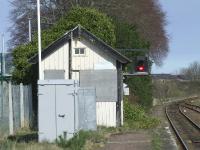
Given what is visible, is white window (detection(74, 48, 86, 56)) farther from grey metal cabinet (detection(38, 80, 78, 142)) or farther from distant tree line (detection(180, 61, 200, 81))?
distant tree line (detection(180, 61, 200, 81))

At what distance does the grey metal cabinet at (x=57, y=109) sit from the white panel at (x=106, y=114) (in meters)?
10.4

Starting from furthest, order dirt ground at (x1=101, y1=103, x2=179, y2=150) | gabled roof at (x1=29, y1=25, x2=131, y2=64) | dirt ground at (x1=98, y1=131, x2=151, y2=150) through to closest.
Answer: gabled roof at (x1=29, y1=25, x2=131, y2=64) < dirt ground at (x1=101, y1=103, x2=179, y2=150) < dirt ground at (x1=98, y1=131, x2=151, y2=150)

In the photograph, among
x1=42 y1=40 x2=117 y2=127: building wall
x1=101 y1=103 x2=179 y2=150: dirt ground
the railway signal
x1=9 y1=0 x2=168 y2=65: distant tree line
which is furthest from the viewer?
x1=9 y1=0 x2=168 y2=65: distant tree line

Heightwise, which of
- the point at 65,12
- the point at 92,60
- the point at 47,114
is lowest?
the point at 47,114

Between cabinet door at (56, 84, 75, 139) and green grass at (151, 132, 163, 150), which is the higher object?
cabinet door at (56, 84, 75, 139)

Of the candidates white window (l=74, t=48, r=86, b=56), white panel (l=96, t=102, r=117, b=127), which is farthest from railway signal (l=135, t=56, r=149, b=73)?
white window (l=74, t=48, r=86, b=56)

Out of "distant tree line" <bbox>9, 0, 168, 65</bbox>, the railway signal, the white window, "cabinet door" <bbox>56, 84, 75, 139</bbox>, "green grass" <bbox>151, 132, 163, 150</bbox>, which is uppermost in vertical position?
"distant tree line" <bbox>9, 0, 168, 65</bbox>

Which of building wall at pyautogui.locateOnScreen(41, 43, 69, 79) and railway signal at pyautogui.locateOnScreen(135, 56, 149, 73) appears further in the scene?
building wall at pyautogui.locateOnScreen(41, 43, 69, 79)

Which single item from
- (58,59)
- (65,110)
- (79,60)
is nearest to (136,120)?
(79,60)

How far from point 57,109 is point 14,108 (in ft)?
20.6

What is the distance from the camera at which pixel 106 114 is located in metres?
30.4

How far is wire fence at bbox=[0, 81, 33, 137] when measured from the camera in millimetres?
24047

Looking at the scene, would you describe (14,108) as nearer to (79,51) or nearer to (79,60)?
(79,60)

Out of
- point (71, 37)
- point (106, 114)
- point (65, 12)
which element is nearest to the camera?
point (71, 37)
